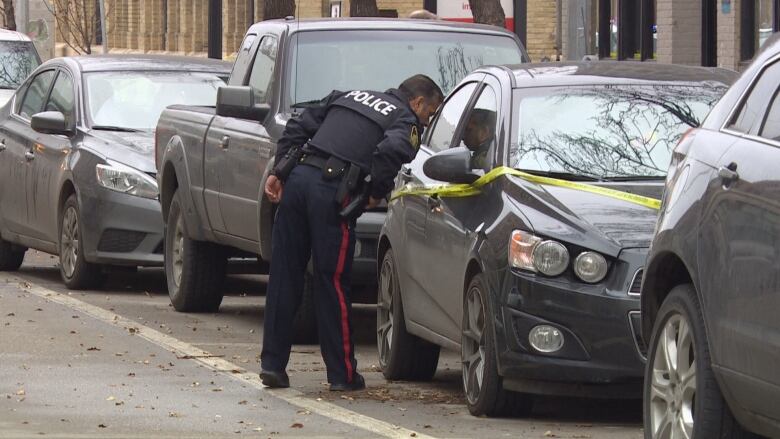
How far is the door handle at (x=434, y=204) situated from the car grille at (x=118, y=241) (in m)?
5.38

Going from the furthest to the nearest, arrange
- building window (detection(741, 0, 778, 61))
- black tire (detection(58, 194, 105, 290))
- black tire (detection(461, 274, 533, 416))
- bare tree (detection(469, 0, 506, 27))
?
1. building window (detection(741, 0, 778, 61))
2. bare tree (detection(469, 0, 506, 27))
3. black tire (detection(58, 194, 105, 290))
4. black tire (detection(461, 274, 533, 416))

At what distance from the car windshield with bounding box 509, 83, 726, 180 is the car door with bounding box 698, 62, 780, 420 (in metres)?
2.43

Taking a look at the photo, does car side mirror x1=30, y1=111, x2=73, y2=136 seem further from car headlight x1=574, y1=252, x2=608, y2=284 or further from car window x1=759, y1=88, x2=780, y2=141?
car window x1=759, y1=88, x2=780, y2=141

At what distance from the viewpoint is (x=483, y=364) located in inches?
353

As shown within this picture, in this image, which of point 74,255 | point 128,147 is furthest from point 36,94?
point 74,255

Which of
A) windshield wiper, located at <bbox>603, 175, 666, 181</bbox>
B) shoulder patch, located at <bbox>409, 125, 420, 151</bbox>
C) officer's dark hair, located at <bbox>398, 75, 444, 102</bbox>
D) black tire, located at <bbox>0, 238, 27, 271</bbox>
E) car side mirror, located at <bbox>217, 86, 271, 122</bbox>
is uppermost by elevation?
officer's dark hair, located at <bbox>398, 75, 444, 102</bbox>

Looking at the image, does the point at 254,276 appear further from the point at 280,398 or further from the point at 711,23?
the point at 711,23

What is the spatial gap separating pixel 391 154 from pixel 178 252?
481cm

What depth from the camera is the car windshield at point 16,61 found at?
1016 inches

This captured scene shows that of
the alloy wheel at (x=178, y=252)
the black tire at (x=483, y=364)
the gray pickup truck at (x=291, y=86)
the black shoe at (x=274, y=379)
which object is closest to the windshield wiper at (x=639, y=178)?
the black tire at (x=483, y=364)

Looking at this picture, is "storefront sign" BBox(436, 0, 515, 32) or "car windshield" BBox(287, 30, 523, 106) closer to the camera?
"car windshield" BBox(287, 30, 523, 106)

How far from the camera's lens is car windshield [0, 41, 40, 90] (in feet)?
84.6

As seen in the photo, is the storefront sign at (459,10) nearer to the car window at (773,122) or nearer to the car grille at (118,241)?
the car grille at (118,241)

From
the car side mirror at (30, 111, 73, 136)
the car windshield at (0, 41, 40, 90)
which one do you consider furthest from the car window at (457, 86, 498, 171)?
the car windshield at (0, 41, 40, 90)
